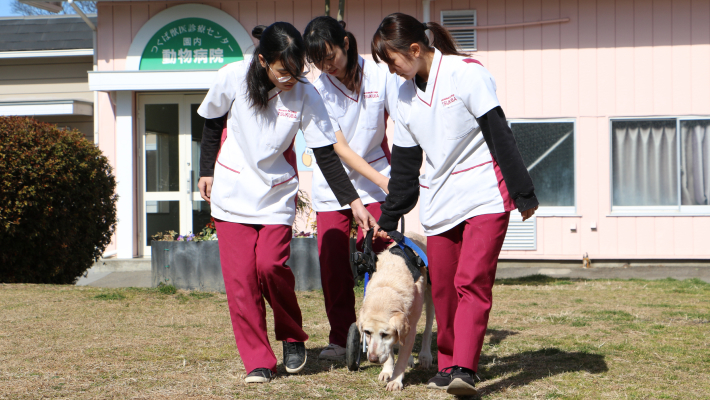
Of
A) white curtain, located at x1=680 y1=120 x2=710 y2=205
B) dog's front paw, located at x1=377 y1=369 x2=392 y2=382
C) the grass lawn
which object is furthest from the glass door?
dog's front paw, located at x1=377 y1=369 x2=392 y2=382

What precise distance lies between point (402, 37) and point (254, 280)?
1.59 metres

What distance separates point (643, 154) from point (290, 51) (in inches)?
369

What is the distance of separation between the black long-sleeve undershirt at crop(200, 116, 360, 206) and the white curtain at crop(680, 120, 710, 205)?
29.8 feet

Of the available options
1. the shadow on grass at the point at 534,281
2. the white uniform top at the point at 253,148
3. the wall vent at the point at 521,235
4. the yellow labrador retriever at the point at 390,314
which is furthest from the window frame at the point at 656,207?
the white uniform top at the point at 253,148

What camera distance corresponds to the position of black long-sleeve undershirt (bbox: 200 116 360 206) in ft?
13.3

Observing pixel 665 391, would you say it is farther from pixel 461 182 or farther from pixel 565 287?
pixel 565 287

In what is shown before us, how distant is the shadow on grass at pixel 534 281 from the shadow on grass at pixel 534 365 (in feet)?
14.8

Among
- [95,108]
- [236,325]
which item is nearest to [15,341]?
[236,325]

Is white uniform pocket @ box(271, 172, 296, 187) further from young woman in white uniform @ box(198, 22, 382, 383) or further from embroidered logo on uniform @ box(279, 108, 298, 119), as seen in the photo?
embroidered logo on uniform @ box(279, 108, 298, 119)

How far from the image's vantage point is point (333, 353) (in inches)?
177

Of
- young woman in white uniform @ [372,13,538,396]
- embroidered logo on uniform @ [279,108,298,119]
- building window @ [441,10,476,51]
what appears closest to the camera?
young woman in white uniform @ [372,13,538,396]

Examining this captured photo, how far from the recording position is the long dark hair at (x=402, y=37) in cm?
351

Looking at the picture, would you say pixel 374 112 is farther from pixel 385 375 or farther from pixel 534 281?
pixel 534 281

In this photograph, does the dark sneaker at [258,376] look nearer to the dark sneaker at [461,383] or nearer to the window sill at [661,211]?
the dark sneaker at [461,383]
